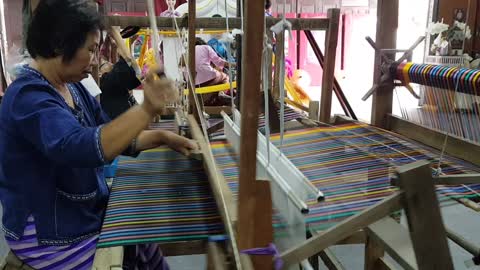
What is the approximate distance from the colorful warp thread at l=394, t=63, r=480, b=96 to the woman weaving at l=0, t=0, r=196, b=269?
1.05 meters

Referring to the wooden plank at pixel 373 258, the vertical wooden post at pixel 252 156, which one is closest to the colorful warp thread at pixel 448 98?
the wooden plank at pixel 373 258

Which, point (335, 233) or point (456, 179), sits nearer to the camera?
point (335, 233)

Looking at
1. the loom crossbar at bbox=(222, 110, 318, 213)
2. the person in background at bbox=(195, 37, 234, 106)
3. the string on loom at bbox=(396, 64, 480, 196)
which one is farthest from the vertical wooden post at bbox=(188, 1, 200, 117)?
the person in background at bbox=(195, 37, 234, 106)

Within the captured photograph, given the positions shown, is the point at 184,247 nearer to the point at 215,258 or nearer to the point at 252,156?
the point at 215,258

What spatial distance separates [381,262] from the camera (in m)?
1.64

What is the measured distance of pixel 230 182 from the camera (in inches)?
50.1

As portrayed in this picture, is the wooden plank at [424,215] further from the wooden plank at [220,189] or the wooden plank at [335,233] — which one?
the wooden plank at [220,189]

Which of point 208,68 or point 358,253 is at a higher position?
point 208,68

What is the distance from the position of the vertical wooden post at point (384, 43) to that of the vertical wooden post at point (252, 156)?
4.26 ft

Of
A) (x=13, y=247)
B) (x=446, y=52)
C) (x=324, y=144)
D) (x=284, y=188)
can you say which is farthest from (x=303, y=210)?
(x=446, y=52)

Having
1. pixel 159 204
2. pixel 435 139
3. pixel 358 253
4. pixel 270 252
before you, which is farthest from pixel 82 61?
pixel 358 253

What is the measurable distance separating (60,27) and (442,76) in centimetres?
129

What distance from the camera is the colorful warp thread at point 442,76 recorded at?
4.86 ft

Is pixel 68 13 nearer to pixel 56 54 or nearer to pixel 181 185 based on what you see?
pixel 56 54
